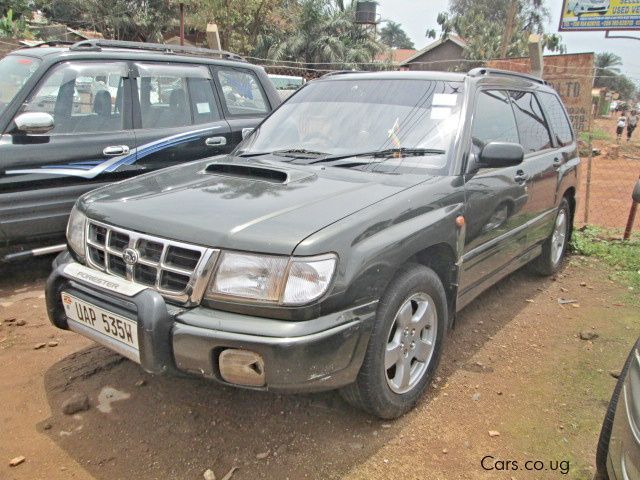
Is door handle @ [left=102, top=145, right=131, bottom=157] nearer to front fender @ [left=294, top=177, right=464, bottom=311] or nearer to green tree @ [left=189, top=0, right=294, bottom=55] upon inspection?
front fender @ [left=294, top=177, right=464, bottom=311]

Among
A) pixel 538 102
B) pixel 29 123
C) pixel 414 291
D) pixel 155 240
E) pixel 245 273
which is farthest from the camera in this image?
pixel 538 102

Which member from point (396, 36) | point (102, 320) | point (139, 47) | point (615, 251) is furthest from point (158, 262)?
point (396, 36)

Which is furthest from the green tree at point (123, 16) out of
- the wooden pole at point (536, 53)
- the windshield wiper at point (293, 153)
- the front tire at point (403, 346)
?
the front tire at point (403, 346)

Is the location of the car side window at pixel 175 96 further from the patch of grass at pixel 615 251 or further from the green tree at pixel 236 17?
the green tree at pixel 236 17

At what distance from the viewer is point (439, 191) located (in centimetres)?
290

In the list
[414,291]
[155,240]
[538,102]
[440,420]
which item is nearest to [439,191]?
[414,291]

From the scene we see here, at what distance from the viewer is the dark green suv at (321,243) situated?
2.20 meters

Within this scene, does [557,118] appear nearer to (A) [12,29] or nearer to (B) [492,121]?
(B) [492,121]

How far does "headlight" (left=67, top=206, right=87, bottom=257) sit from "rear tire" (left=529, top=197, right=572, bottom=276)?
12.6 ft

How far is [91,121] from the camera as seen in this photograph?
461cm

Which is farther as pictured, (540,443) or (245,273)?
(540,443)

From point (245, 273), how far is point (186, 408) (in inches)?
41.5

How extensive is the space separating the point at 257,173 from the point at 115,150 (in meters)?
2.15

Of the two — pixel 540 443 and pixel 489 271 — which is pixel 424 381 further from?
pixel 489 271
